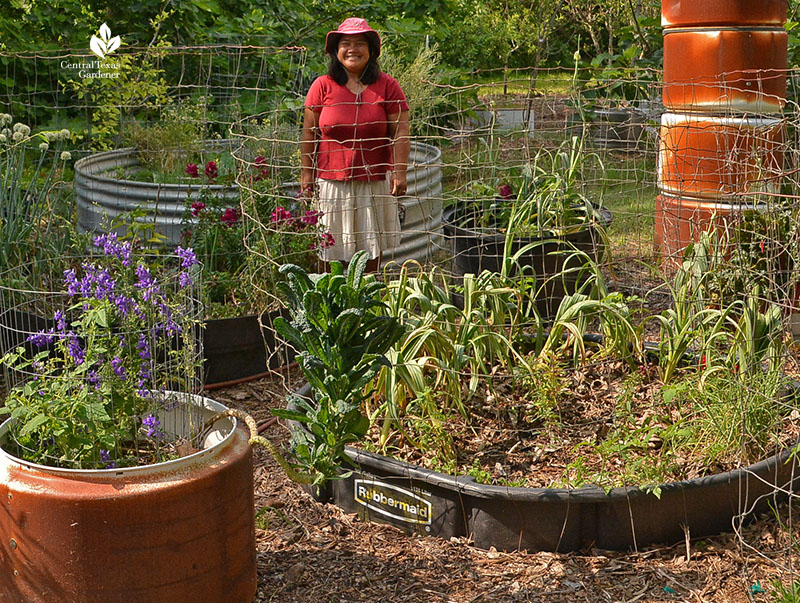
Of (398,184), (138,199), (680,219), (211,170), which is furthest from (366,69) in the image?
(680,219)

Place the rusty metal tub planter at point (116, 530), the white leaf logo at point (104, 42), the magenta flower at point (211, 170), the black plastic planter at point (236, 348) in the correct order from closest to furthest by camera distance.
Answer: the rusty metal tub planter at point (116, 530)
the black plastic planter at point (236, 348)
the magenta flower at point (211, 170)
the white leaf logo at point (104, 42)

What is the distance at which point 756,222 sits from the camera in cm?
414

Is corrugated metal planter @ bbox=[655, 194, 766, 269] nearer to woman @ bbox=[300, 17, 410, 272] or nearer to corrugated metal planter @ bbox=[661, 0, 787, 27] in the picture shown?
corrugated metal planter @ bbox=[661, 0, 787, 27]

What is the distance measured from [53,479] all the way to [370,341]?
3.09 ft

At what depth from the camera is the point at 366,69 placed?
4.47 metres

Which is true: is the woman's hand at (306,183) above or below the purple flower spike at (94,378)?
above

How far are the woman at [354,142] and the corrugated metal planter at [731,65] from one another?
155 cm

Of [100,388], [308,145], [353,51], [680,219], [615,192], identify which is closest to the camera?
[100,388]

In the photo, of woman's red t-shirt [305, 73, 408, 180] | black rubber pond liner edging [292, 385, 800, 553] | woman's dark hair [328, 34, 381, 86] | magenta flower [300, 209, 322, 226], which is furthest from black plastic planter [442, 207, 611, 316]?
black rubber pond liner edging [292, 385, 800, 553]

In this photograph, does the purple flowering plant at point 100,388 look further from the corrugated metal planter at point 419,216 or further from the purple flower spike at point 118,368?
the corrugated metal planter at point 419,216

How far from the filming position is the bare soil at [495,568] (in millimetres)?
2740

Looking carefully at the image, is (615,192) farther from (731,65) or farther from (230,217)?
(230,217)

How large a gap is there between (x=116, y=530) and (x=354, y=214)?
8.05 ft

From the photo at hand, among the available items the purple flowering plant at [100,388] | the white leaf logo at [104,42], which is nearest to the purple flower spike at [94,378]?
the purple flowering plant at [100,388]
